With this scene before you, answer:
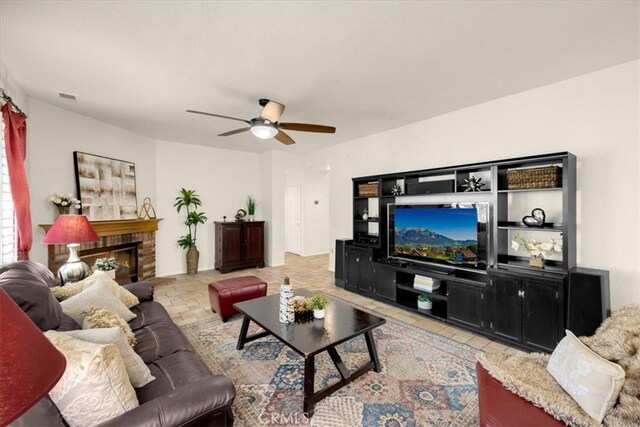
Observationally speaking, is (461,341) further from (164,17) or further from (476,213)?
(164,17)

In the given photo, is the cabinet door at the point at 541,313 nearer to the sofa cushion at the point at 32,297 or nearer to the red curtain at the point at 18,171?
the sofa cushion at the point at 32,297

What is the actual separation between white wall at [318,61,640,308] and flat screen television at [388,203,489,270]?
2.49ft

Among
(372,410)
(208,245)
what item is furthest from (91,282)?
(208,245)

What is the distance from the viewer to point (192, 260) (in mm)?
5656

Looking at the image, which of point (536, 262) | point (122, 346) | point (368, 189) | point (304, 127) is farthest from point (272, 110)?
point (536, 262)

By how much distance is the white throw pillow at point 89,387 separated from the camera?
1083mm

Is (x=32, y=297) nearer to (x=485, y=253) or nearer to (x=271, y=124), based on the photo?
(x=271, y=124)

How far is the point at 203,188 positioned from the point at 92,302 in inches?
165

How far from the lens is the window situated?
257 centimetres

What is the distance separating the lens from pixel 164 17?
1934 millimetres

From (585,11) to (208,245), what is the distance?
631 cm

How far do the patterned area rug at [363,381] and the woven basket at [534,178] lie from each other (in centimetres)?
173

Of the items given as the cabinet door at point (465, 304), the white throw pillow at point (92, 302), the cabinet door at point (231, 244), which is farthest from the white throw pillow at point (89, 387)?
the cabinet door at point (231, 244)

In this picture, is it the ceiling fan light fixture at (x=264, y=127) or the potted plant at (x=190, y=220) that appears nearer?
the ceiling fan light fixture at (x=264, y=127)
